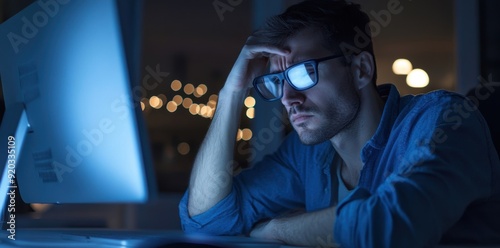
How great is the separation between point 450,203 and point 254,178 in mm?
796

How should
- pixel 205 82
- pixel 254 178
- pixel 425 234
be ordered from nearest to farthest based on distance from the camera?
pixel 425 234 → pixel 254 178 → pixel 205 82

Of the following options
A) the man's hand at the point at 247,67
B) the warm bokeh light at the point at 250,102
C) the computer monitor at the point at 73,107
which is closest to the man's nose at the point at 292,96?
the man's hand at the point at 247,67

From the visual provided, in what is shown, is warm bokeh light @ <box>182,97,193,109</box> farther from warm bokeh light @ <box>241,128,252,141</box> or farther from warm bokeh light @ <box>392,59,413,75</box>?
warm bokeh light @ <box>392,59,413,75</box>

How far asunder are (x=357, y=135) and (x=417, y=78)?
7.90 feet

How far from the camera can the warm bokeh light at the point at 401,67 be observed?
4020 millimetres

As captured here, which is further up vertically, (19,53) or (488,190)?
(19,53)

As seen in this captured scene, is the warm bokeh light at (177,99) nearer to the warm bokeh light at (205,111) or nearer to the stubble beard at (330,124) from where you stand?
the warm bokeh light at (205,111)

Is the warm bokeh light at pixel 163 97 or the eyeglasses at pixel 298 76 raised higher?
the eyeglasses at pixel 298 76

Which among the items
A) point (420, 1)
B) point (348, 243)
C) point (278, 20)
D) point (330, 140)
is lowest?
point (348, 243)

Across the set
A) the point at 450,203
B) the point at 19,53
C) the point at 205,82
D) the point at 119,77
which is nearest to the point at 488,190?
the point at 450,203

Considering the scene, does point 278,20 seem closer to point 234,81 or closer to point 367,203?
point 234,81

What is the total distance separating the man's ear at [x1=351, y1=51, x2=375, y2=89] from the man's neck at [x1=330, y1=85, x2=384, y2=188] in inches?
1.0

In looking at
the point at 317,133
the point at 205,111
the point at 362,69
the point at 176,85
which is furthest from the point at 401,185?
the point at 176,85

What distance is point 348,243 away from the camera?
45.9 inches
